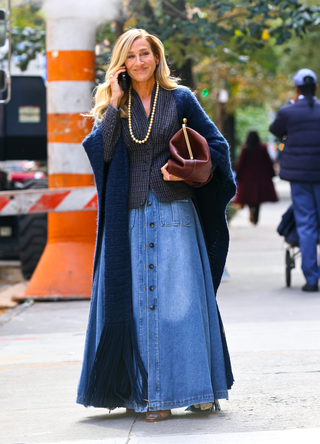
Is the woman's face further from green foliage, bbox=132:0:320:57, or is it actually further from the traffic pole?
green foliage, bbox=132:0:320:57

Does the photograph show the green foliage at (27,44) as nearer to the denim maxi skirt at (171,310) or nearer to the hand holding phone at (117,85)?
the hand holding phone at (117,85)

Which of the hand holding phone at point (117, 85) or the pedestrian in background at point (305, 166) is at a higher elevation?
the hand holding phone at point (117, 85)

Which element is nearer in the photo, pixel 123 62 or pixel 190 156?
pixel 190 156

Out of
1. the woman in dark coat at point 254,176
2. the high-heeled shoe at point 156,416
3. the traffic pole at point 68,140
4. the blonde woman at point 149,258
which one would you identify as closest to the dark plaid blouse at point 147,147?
the blonde woman at point 149,258

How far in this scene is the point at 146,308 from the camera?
4.04 m

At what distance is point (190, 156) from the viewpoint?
402 cm

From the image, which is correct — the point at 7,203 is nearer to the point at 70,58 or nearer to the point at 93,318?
the point at 70,58

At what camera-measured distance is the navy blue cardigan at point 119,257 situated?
4008mm

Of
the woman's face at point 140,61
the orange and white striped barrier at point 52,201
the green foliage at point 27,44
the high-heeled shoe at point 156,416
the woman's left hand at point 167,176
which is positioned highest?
the green foliage at point 27,44

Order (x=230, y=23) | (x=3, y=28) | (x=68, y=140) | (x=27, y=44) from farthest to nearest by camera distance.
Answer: (x=27, y=44)
(x=230, y=23)
(x=68, y=140)
(x=3, y=28)

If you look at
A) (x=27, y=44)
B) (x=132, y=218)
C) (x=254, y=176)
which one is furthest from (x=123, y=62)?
(x=254, y=176)

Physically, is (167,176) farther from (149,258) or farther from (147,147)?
(149,258)

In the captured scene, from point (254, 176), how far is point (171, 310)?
1220 cm

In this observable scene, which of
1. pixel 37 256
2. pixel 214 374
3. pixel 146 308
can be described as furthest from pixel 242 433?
pixel 37 256
